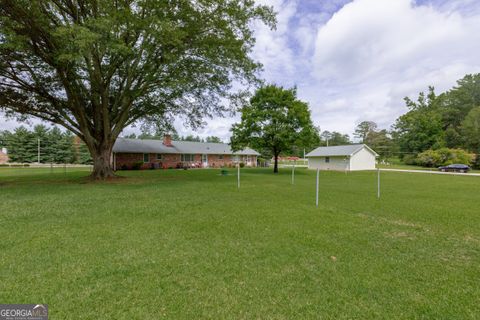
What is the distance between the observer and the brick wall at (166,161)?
28453mm

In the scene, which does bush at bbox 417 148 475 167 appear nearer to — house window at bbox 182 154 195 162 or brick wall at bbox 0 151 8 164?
house window at bbox 182 154 195 162

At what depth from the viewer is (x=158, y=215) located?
6.61 metres

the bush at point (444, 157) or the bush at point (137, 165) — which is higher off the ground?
the bush at point (444, 157)

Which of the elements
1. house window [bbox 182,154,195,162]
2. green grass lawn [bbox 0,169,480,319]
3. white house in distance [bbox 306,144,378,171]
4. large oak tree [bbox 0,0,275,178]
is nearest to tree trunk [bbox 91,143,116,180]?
large oak tree [bbox 0,0,275,178]

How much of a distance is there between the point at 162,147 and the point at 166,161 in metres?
2.27

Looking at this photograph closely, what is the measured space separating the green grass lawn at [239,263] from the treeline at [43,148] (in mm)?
51986

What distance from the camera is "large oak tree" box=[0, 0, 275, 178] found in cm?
931

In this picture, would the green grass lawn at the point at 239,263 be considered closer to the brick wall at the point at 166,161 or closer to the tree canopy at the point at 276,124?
the tree canopy at the point at 276,124

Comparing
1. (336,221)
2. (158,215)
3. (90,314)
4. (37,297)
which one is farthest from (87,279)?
(336,221)

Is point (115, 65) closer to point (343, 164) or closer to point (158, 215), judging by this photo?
point (158, 215)

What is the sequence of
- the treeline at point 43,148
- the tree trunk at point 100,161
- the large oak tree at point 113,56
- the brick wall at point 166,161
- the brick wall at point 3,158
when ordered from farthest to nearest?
1. the brick wall at point 3,158
2. the treeline at point 43,148
3. the brick wall at point 166,161
4. the tree trunk at point 100,161
5. the large oak tree at point 113,56

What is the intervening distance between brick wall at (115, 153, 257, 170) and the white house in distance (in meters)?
14.0

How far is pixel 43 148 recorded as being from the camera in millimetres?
49312

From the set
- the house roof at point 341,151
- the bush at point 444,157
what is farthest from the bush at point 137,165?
the bush at point 444,157
